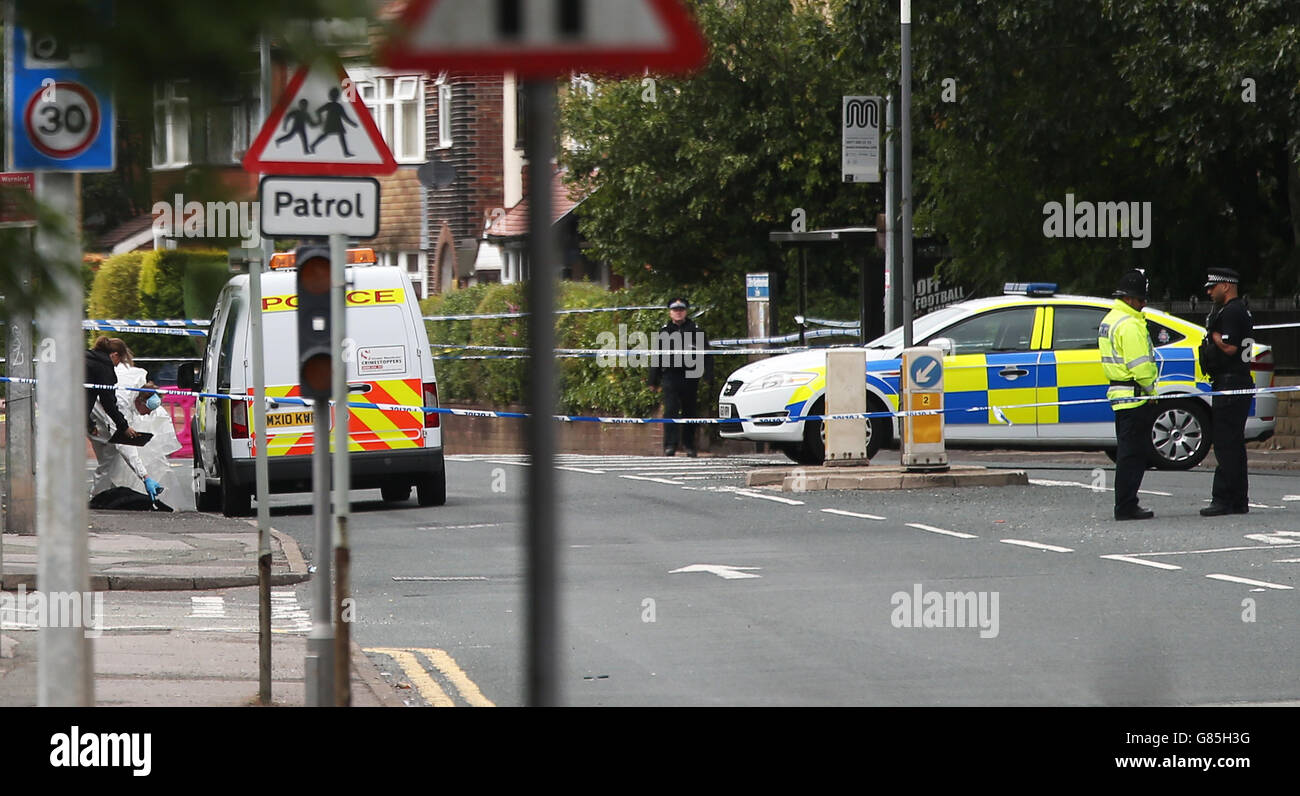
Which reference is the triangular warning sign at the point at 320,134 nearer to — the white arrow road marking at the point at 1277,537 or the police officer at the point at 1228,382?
the white arrow road marking at the point at 1277,537

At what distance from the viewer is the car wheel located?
19297 millimetres

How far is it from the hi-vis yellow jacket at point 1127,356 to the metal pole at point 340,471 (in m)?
8.82

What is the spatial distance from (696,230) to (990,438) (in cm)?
1051

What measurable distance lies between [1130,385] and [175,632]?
778 cm

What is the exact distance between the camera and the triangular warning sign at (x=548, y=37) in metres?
2.93

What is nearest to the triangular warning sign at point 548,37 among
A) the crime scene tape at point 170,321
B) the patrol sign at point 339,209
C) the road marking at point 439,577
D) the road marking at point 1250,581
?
the crime scene tape at point 170,321

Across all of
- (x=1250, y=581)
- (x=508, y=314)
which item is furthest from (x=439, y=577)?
(x=508, y=314)

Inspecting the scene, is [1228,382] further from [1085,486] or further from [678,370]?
[678,370]

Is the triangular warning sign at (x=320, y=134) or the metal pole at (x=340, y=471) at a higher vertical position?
the triangular warning sign at (x=320, y=134)

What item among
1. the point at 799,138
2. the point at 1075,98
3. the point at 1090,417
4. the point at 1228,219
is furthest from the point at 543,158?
the point at 799,138

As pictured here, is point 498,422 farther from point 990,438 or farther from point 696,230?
point 990,438

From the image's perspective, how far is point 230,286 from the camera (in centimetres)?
337

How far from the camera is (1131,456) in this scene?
571 inches

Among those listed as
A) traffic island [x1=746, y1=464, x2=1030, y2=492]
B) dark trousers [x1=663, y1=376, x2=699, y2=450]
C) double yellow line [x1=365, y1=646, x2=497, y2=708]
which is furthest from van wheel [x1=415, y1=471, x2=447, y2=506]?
double yellow line [x1=365, y1=646, x2=497, y2=708]
